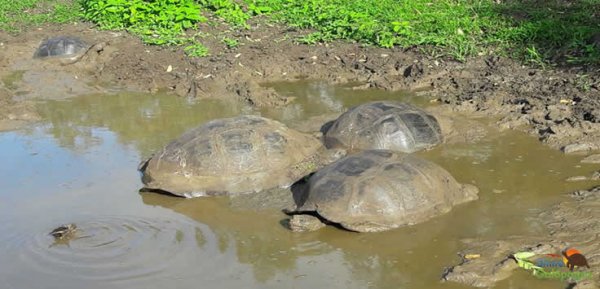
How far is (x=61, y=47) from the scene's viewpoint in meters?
12.5

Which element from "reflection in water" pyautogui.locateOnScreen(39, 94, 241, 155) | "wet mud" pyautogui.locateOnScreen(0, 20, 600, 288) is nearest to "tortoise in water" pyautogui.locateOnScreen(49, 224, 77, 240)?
"wet mud" pyautogui.locateOnScreen(0, 20, 600, 288)

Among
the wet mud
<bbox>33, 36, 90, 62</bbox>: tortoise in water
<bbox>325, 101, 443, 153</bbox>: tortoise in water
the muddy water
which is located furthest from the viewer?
<bbox>33, 36, 90, 62</bbox>: tortoise in water

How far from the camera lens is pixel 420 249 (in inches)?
232

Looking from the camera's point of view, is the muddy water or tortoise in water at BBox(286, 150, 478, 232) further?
tortoise in water at BBox(286, 150, 478, 232)

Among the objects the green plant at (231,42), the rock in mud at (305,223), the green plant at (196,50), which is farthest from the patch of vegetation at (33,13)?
the rock in mud at (305,223)

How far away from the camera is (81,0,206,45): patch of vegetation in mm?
12742

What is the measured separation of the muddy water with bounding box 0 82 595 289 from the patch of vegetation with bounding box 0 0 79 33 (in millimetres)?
6228

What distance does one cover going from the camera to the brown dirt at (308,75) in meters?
8.59

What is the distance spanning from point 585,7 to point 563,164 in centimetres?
545

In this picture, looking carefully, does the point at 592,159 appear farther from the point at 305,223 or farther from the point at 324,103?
the point at 324,103

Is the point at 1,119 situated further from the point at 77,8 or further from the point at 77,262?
the point at 77,8

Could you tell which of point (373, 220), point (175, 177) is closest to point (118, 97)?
point (175, 177)

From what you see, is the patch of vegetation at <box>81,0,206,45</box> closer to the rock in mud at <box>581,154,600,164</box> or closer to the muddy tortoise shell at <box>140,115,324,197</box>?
the muddy tortoise shell at <box>140,115,324,197</box>

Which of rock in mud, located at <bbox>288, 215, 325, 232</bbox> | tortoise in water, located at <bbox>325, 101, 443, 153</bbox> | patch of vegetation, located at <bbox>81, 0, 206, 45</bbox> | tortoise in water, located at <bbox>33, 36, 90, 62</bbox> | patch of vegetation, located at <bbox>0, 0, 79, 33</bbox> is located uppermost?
tortoise in water, located at <bbox>325, 101, 443, 153</bbox>
